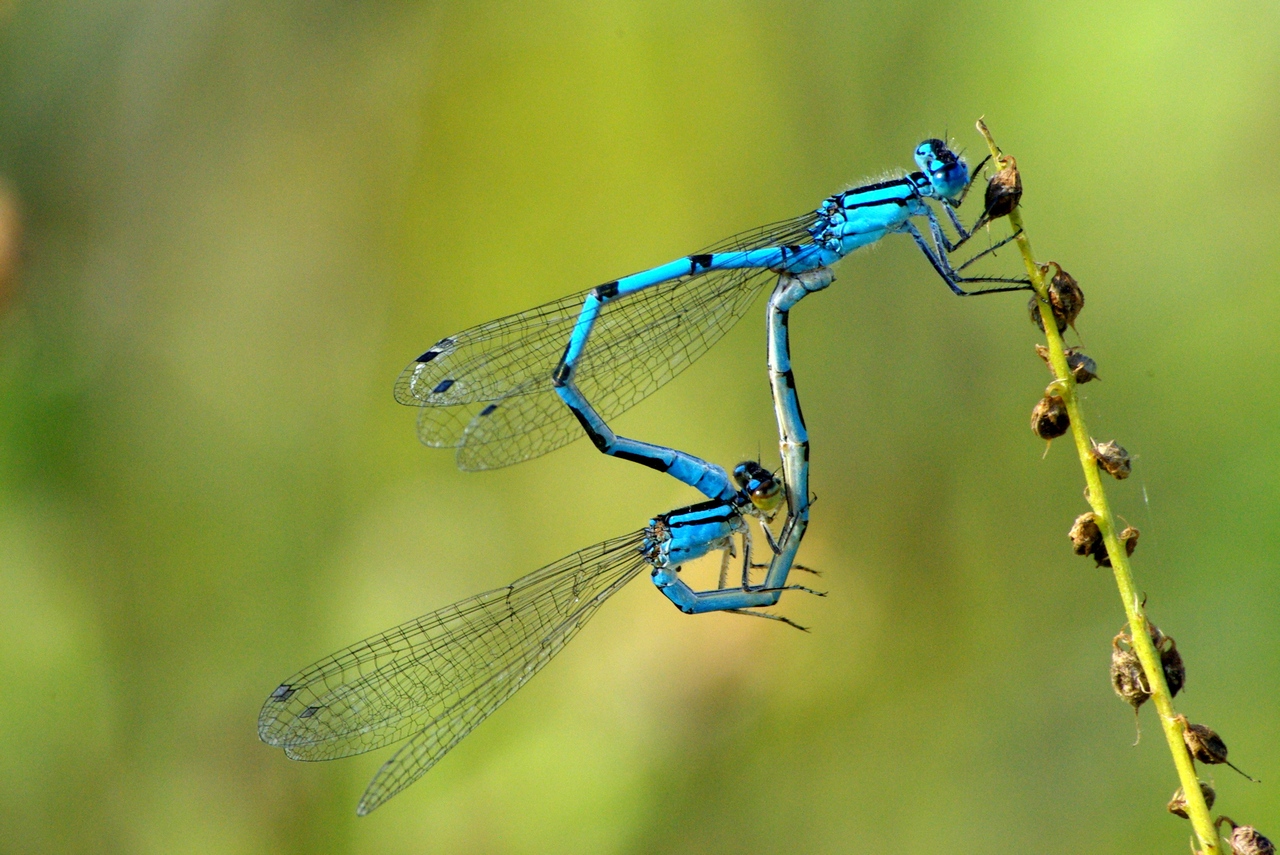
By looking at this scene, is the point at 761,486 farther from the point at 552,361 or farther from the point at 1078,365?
the point at 1078,365

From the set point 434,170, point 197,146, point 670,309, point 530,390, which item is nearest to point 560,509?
point 530,390

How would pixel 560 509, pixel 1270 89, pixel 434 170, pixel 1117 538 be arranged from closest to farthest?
pixel 1117 538, pixel 1270 89, pixel 560 509, pixel 434 170

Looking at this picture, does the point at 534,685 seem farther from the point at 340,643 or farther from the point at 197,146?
the point at 197,146

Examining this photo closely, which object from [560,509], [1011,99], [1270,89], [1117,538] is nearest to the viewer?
[1117,538]

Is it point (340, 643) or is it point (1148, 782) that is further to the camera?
point (340, 643)

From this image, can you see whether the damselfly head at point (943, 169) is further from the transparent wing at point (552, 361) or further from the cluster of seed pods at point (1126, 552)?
the cluster of seed pods at point (1126, 552)

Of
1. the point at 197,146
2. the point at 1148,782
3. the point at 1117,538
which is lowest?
→ the point at 1148,782

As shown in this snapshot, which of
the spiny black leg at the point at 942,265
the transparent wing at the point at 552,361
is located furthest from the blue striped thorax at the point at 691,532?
the spiny black leg at the point at 942,265

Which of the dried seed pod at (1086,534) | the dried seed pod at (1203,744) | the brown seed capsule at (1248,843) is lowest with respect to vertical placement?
the brown seed capsule at (1248,843)
